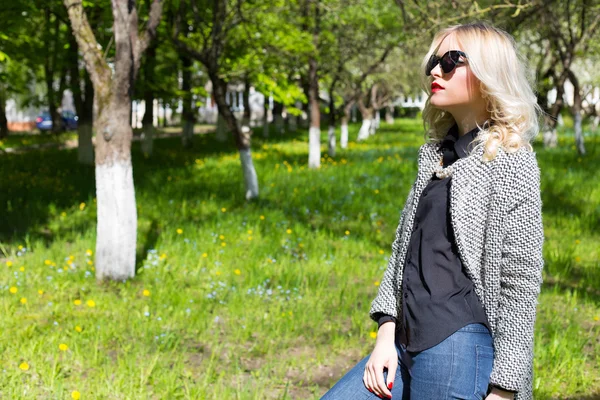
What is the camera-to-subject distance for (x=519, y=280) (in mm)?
1793

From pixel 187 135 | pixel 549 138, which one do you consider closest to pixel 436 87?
pixel 549 138

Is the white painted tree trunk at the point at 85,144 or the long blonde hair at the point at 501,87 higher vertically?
the long blonde hair at the point at 501,87

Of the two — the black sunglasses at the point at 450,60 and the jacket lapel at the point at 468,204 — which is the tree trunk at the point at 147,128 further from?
the jacket lapel at the point at 468,204

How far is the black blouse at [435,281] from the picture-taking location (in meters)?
1.80

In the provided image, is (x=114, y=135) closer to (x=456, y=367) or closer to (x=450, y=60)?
(x=450, y=60)

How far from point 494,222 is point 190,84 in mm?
19483

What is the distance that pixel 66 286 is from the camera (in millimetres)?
5957

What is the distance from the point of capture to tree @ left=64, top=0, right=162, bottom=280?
6.12 meters

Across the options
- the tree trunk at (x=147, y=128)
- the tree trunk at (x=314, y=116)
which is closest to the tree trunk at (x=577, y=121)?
the tree trunk at (x=314, y=116)

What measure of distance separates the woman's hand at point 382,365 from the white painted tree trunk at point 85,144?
1484 centimetres

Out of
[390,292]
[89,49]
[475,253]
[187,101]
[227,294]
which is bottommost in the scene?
[227,294]

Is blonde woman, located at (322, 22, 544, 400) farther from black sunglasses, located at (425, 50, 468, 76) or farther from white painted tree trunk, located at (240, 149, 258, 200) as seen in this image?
white painted tree trunk, located at (240, 149, 258, 200)

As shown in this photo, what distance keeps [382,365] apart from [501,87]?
871 mm

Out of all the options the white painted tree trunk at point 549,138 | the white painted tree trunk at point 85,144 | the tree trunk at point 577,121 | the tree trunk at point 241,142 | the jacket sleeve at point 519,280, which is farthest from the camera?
the white painted tree trunk at point 549,138
